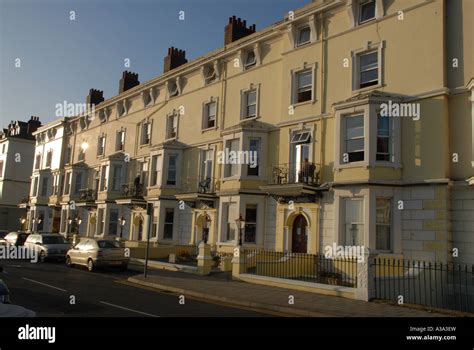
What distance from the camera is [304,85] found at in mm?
21312

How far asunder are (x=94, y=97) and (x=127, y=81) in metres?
7.13

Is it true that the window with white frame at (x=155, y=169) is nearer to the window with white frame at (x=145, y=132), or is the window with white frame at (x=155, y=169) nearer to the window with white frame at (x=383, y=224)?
the window with white frame at (x=145, y=132)

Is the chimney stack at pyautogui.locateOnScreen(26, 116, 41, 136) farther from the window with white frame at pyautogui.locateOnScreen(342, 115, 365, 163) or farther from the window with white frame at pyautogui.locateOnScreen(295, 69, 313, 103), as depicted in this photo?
the window with white frame at pyautogui.locateOnScreen(342, 115, 365, 163)

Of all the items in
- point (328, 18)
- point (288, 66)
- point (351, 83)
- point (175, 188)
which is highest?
point (328, 18)

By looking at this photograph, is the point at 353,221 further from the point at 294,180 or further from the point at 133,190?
the point at 133,190

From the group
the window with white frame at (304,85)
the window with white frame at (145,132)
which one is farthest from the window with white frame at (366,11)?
the window with white frame at (145,132)

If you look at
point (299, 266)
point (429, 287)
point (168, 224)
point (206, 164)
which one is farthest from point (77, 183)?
point (429, 287)

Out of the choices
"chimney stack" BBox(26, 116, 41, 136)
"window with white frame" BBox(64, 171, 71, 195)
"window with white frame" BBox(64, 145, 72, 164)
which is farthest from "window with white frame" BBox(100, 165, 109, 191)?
"chimney stack" BBox(26, 116, 41, 136)

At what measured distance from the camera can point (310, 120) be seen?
805 inches

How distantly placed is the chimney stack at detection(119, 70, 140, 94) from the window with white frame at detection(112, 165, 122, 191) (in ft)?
23.0

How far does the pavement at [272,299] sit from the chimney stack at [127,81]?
22823 millimetres

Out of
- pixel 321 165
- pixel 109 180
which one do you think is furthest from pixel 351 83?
pixel 109 180
